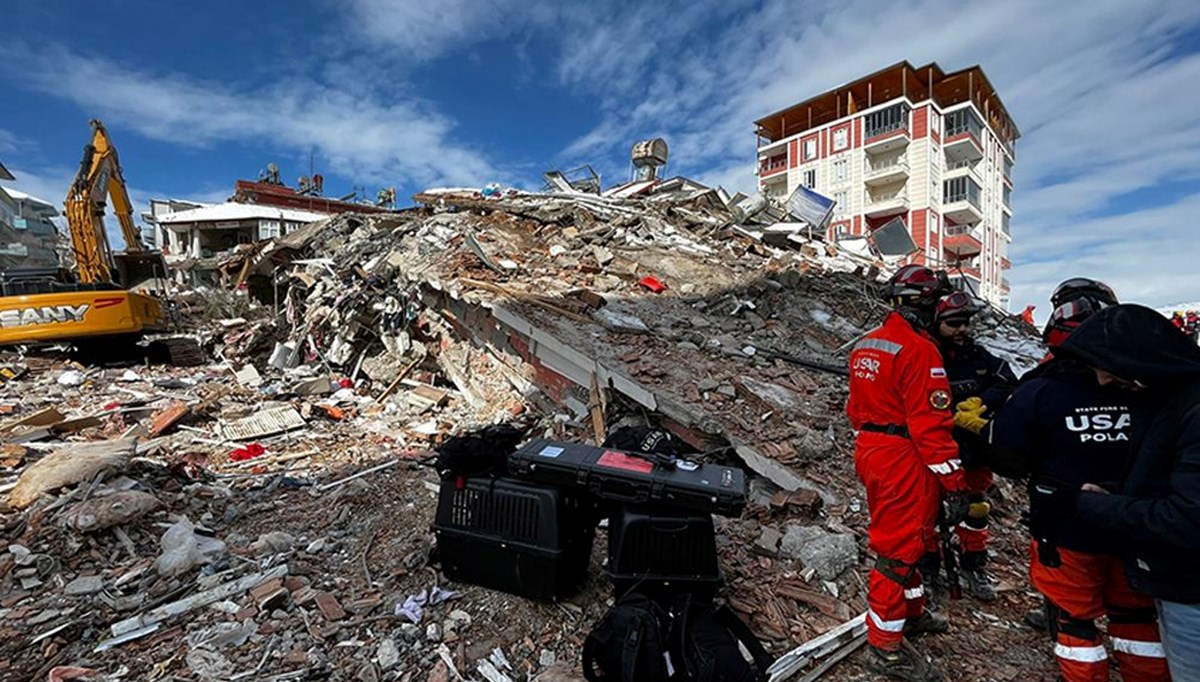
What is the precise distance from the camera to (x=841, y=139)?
31609 mm

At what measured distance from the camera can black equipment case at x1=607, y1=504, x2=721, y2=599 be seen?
2252 millimetres

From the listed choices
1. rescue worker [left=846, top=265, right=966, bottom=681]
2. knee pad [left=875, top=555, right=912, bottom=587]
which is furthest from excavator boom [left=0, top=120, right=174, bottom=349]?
knee pad [left=875, top=555, right=912, bottom=587]

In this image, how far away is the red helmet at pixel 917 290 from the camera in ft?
8.82

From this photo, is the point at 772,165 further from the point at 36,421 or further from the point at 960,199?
the point at 36,421

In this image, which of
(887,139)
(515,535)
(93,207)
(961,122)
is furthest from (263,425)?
(961,122)

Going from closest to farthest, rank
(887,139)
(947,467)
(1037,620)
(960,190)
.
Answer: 1. (947,467)
2. (1037,620)
3. (887,139)
4. (960,190)

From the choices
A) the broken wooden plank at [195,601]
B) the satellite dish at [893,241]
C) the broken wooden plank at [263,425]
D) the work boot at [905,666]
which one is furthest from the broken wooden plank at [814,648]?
the satellite dish at [893,241]

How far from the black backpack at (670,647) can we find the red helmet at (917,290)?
5.81 ft

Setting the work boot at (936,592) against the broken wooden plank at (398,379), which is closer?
the work boot at (936,592)

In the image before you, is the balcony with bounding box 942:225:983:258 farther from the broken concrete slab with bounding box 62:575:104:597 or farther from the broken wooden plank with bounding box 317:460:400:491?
the broken concrete slab with bounding box 62:575:104:597

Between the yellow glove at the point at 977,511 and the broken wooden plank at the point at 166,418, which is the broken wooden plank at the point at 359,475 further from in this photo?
the yellow glove at the point at 977,511

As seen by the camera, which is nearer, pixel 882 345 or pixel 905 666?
pixel 905 666

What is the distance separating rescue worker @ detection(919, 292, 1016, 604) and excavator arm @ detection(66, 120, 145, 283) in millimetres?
13721

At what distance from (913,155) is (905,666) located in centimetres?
3397
